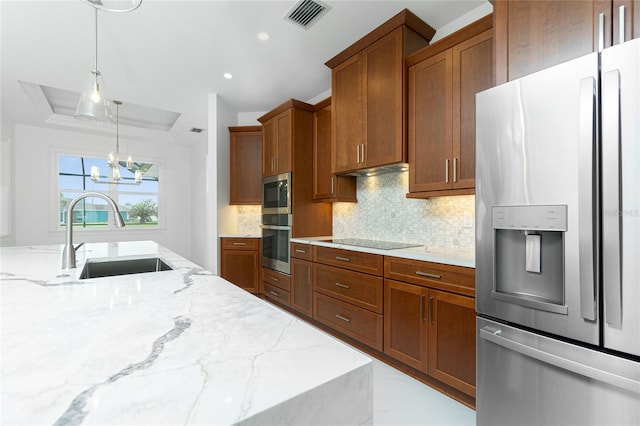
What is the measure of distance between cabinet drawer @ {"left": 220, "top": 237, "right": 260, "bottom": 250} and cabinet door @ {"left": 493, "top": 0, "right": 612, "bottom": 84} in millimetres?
3315

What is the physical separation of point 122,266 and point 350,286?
1.63 metres

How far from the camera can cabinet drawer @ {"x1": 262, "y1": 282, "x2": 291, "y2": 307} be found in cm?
337

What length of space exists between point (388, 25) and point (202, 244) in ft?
16.0

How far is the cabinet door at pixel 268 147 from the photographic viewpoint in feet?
12.4

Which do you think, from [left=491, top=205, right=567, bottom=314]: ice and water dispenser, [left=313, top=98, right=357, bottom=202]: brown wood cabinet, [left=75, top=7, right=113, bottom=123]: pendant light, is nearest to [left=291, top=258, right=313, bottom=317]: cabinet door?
[left=313, top=98, right=357, bottom=202]: brown wood cabinet

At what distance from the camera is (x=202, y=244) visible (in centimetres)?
578

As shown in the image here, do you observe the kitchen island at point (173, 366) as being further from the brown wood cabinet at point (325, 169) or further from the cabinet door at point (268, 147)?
the cabinet door at point (268, 147)

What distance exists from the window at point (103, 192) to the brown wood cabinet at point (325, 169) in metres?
3.99

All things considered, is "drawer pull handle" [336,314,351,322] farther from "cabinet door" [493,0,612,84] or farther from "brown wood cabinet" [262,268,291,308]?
"cabinet door" [493,0,612,84]

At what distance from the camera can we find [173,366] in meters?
0.48

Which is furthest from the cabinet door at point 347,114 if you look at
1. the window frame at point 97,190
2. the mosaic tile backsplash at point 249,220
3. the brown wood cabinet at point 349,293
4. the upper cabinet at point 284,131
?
the window frame at point 97,190

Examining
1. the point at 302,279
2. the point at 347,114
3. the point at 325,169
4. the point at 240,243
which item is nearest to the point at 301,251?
the point at 302,279

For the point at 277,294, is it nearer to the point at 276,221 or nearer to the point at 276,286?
the point at 276,286

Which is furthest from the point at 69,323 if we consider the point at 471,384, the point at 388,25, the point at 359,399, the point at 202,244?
the point at 202,244
